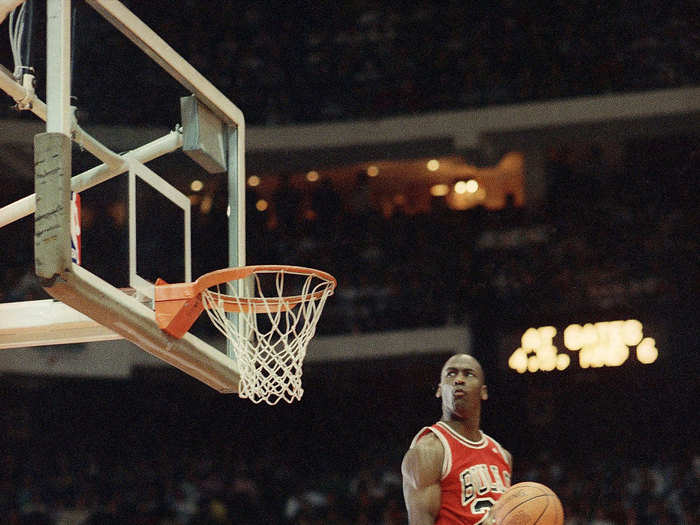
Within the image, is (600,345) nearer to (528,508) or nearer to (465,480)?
(465,480)

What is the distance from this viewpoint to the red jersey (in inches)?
163

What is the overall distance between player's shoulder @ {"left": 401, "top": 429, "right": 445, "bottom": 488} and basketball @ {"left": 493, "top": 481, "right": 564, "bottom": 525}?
295mm

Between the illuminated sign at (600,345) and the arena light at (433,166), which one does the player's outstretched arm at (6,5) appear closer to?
the illuminated sign at (600,345)

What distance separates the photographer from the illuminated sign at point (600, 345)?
998cm

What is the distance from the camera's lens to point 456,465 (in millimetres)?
4203

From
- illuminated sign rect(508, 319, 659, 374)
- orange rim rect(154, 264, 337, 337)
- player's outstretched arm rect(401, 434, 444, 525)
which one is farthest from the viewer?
illuminated sign rect(508, 319, 659, 374)

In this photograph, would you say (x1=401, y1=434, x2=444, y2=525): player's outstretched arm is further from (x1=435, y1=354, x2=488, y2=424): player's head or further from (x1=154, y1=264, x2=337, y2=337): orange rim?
(x1=154, y1=264, x2=337, y2=337): orange rim

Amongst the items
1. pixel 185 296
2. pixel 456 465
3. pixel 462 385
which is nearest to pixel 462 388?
pixel 462 385

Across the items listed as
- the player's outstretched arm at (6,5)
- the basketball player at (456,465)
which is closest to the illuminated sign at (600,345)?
the basketball player at (456,465)

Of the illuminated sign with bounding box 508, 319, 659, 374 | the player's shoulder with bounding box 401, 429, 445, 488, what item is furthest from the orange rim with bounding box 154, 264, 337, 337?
the illuminated sign with bounding box 508, 319, 659, 374

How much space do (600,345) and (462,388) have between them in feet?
19.4

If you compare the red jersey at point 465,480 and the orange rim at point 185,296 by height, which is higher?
the orange rim at point 185,296

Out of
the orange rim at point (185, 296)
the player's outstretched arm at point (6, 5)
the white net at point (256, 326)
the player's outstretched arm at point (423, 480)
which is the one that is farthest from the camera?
the player's outstretched arm at point (423, 480)

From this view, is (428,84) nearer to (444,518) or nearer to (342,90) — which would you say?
(342,90)
